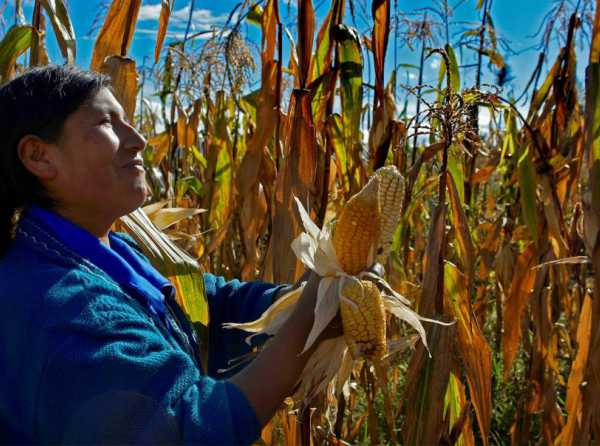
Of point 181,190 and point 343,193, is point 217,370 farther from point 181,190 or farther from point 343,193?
point 181,190

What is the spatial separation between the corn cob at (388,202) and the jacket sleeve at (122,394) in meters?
0.44

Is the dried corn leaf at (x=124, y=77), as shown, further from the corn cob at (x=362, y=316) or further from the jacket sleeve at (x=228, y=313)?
the corn cob at (x=362, y=316)

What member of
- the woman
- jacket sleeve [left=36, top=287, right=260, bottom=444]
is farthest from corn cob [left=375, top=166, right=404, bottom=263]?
jacket sleeve [left=36, top=287, right=260, bottom=444]

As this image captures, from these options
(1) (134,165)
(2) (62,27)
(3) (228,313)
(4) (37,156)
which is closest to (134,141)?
(1) (134,165)

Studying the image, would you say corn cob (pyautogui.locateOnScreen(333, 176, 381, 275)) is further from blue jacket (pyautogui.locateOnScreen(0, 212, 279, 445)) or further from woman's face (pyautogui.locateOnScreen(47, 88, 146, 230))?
woman's face (pyautogui.locateOnScreen(47, 88, 146, 230))

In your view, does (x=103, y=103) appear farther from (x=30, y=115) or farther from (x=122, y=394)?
(x=122, y=394)

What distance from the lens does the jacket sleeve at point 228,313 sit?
190 cm

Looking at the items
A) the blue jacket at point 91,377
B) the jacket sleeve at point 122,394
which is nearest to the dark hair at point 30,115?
the blue jacket at point 91,377

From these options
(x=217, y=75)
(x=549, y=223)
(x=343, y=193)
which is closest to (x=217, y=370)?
(x=343, y=193)

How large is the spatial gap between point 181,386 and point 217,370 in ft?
2.48

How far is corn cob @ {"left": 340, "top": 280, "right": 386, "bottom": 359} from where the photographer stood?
1318mm

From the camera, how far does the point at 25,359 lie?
129cm

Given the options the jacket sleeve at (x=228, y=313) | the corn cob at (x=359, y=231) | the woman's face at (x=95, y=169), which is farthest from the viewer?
the jacket sleeve at (x=228, y=313)

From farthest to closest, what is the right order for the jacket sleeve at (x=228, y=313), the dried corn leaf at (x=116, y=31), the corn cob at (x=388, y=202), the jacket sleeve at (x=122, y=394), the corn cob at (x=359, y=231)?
the dried corn leaf at (x=116, y=31)
the jacket sleeve at (x=228, y=313)
the corn cob at (x=388, y=202)
the corn cob at (x=359, y=231)
the jacket sleeve at (x=122, y=394)
